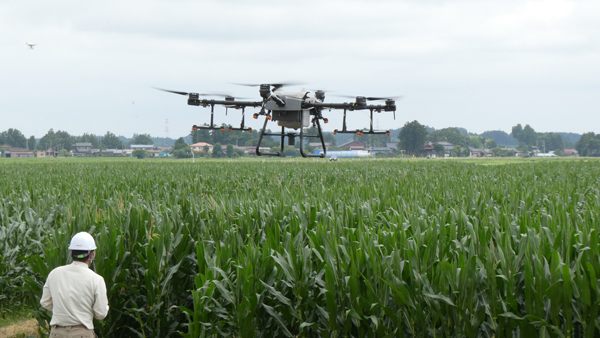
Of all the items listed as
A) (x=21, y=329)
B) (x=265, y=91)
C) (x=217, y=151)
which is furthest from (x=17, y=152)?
(x=21, y=329)

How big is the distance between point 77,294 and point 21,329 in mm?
3598

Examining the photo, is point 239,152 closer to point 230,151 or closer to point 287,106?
point 230,151

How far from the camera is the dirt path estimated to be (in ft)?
24.1

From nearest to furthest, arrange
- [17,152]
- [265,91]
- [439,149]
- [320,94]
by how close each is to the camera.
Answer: [265,91] < [320,94] < [439,149] < [17,152]

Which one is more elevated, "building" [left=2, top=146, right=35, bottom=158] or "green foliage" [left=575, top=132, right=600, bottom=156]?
"green foliage" [left=575, top=132, right=600, bottom=156]

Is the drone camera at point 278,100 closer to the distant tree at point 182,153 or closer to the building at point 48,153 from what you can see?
the distant tree at point 182,153

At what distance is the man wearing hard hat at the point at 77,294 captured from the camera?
4.77m

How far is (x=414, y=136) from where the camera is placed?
169m

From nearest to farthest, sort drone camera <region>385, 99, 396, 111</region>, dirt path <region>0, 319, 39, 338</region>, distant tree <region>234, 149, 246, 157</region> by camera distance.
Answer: dirt path <region>0, 319, 39, 338</region> → drone camera <region>385, 99, 396, 111</region> → distant tree <region>234, 149, 246, 157</region>

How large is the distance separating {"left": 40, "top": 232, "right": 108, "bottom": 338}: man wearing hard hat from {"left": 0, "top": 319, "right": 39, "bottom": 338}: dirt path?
2874 mm

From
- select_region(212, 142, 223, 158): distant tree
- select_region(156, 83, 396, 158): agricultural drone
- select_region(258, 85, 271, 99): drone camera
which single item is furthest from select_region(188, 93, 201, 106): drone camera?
select_region(212, 142, 223, 158): distant tree

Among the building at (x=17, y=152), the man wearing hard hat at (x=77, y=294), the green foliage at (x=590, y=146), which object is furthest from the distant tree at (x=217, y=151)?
the green foliage at (x=590, y=146)

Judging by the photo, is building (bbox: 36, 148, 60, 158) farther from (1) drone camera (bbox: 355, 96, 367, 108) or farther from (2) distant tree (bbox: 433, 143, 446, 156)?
(1) drone camera (bbox: 355, 96, 367, 108)

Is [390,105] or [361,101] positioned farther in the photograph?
[390,105]
